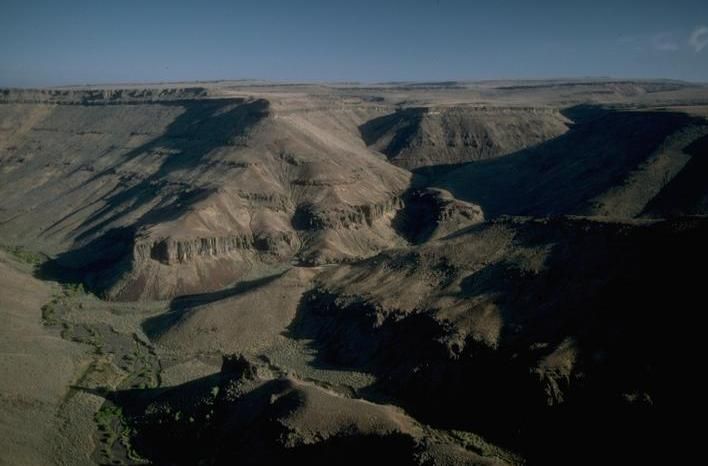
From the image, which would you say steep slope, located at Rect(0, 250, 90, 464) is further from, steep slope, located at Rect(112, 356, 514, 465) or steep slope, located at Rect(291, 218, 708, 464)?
steep slope, located at Rect(291, 218, 708, 464)

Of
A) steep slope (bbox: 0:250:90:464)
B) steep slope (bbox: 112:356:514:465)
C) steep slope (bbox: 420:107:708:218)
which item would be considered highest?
steep slope (bbox: 420:107:708:218)

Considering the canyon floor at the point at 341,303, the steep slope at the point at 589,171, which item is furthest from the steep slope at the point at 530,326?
the steep slope at the point at 589,171

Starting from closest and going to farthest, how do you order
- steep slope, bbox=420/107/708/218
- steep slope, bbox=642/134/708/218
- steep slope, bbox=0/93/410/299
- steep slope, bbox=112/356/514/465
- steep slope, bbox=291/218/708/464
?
1. steep slope, bbox=112/356/514/465
2. steep slope, bbox=291/218/708/464
3. steep slope, bbox=0/93/410/299
4. steep slope, bbox=642/134/708/218
5. steep slope, bbox=420/107/708/218

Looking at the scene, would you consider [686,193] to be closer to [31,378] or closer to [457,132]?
[457,132]

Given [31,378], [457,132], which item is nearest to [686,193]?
[457,132]

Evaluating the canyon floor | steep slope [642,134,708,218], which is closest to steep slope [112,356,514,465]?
the canyon floor

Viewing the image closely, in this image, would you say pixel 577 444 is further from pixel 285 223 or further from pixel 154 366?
pixel 285 223

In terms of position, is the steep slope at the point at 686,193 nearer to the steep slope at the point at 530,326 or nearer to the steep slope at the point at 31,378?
the steep slope at the point at 530,326
